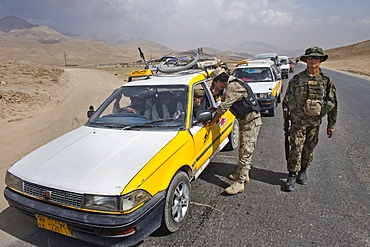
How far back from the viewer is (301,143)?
144 inches

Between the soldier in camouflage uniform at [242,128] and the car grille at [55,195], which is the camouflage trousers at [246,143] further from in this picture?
the car grille at [55,195]

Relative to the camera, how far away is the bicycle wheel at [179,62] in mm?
4594

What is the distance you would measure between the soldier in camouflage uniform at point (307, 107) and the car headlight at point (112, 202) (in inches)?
93.9

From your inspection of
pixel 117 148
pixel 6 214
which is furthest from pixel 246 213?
pixel 6 214

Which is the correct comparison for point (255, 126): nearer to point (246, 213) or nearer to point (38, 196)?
point (246, 213)

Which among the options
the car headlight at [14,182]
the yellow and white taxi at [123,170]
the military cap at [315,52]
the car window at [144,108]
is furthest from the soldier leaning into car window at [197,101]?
the car headlight at [14,182]

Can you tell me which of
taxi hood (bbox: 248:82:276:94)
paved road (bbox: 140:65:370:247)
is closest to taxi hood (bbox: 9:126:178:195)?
paved road (bbox: 140:65:370:247)

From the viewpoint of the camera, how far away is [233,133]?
5.14 meters

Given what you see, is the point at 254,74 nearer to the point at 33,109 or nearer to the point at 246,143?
the point at 246,143

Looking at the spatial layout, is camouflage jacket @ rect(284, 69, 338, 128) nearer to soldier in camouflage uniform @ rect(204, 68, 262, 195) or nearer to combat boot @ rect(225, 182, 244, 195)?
soldier in camouflage uniform @ rect(204, 68, 262, 195)

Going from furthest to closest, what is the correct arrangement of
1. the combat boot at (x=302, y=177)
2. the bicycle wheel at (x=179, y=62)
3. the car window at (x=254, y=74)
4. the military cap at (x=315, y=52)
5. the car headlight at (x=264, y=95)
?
the car window at (x=254, y=74)
the car headlight at (x=264, y=95)
the bicycle wheel at (x=179, y=62)
the combat boot at (x=302, y=177)
the military cap at (x=315, y=52)

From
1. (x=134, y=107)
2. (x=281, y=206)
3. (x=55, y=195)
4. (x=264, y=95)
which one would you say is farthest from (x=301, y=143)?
(x=264, y=95)

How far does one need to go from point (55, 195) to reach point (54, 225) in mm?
281

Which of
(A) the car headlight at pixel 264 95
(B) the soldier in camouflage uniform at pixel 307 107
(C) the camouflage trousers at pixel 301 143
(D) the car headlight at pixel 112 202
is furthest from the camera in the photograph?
(A) the car headlight at pixel 264 95
